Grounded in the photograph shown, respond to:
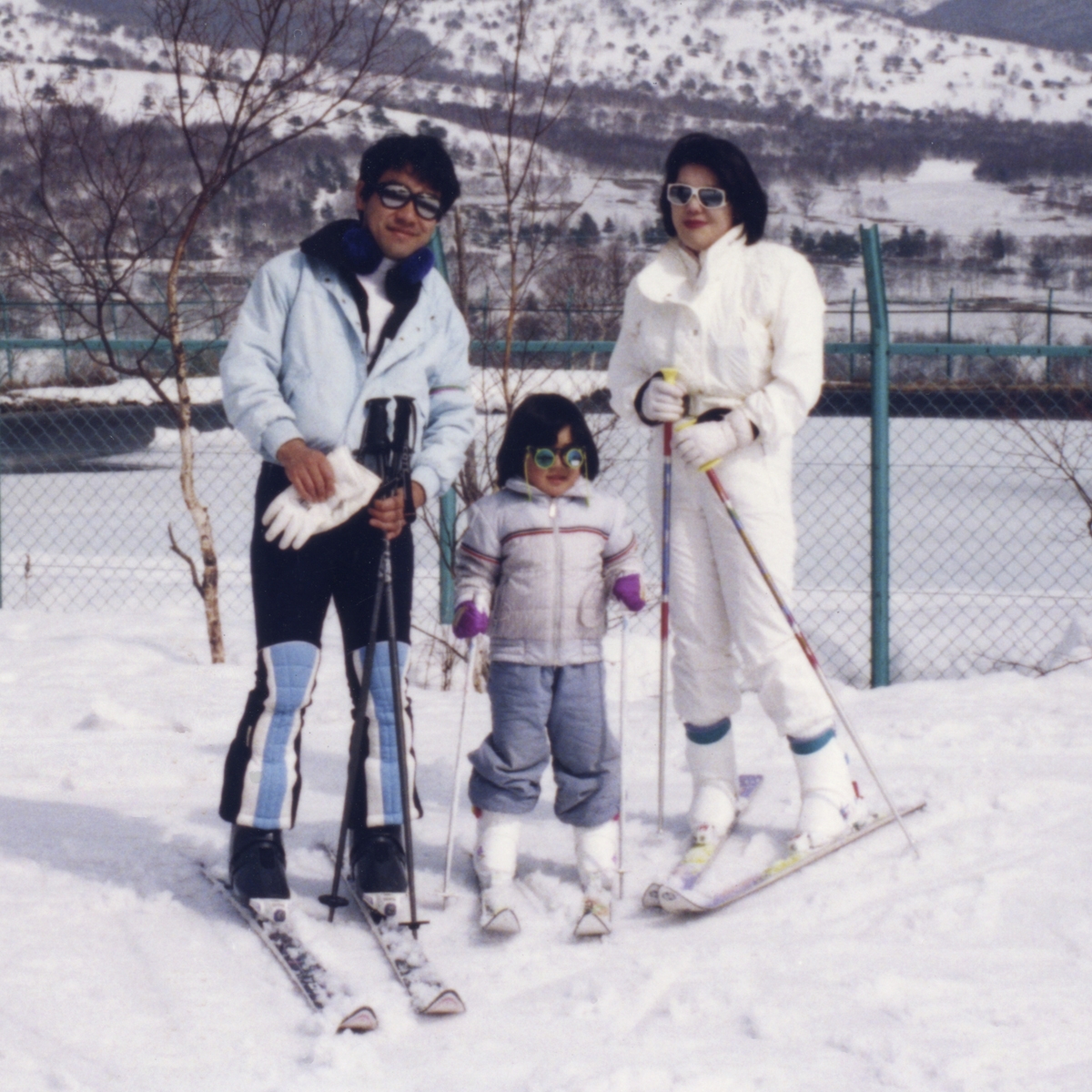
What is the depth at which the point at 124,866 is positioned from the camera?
3.25 m

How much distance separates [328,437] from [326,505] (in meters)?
0.18

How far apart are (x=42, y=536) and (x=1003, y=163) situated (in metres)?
71.0

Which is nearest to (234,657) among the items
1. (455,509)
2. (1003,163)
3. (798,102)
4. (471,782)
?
(455,509)

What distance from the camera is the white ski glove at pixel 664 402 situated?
3.11m

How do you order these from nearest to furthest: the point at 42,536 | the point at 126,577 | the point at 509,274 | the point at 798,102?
the point at 509,274
the point at 126,577
the point at 42,536
the point at 798,102

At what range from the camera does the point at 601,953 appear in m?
2.75

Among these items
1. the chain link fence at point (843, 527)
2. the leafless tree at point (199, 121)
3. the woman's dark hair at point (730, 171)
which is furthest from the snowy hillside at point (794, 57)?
the woman's dark hair at point (730, 171)

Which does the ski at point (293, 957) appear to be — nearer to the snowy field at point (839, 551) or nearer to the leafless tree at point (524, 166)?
the leafless tree at point (524, 166)

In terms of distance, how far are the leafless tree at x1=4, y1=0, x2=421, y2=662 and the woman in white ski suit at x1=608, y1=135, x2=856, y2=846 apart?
8.92ft

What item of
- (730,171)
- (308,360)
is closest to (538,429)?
(308,360)

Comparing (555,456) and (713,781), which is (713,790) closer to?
(713,781)

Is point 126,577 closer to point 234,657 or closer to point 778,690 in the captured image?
point 234,657

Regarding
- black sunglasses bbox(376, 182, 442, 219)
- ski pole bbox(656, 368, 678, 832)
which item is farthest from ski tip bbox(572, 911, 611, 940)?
black sunglasses bbox(376, 182, 442, 219)

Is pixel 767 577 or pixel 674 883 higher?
pixel 767 577
